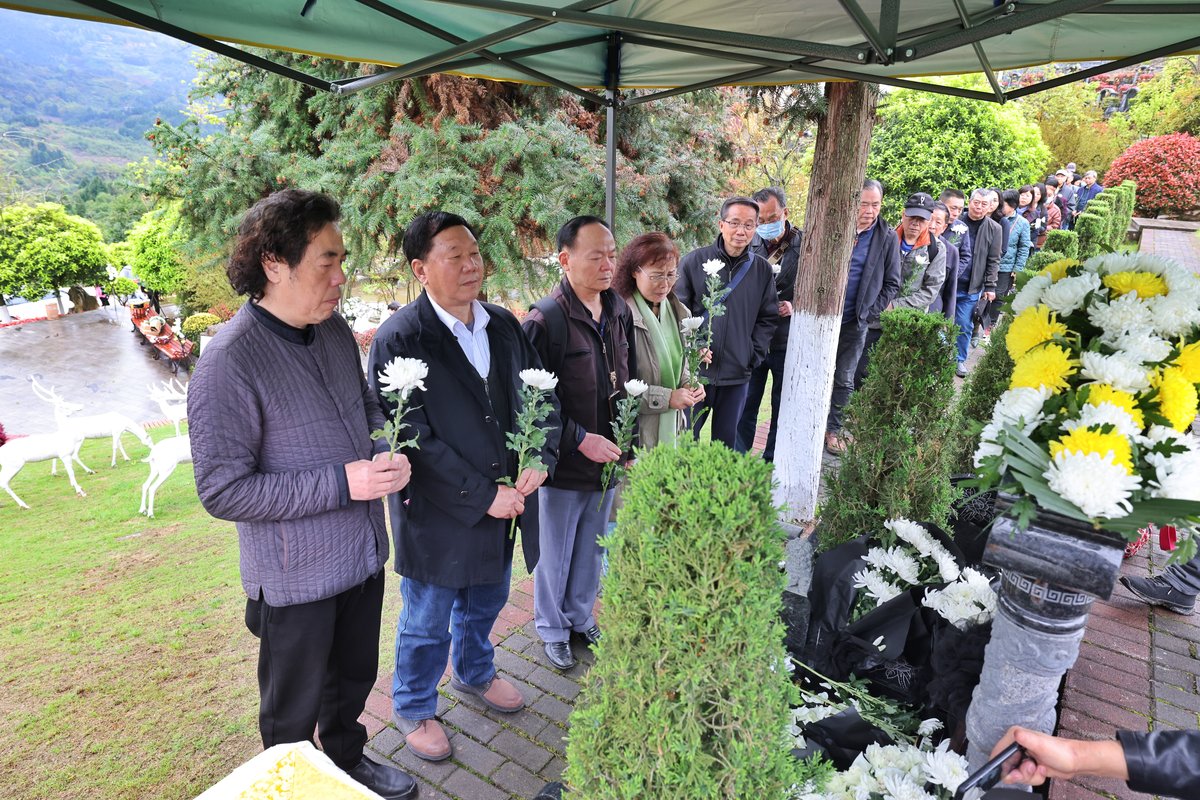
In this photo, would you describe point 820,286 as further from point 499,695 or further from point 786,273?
point 499,695

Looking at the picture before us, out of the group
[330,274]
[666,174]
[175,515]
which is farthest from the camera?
[666,174]

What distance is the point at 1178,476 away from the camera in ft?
5.16

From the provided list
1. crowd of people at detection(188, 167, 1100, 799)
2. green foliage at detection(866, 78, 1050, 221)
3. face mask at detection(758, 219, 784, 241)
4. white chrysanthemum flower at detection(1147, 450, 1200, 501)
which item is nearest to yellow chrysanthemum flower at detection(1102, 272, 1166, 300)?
white chrysanthemum flower at detection(1147, 450, 1200, 501)

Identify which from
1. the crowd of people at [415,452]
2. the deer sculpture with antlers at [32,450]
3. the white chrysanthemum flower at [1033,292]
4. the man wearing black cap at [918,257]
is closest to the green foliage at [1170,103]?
the man wearing black cap at [918,257]

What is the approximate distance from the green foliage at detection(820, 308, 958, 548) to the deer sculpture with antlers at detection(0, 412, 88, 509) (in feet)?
27.9

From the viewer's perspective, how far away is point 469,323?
271cm

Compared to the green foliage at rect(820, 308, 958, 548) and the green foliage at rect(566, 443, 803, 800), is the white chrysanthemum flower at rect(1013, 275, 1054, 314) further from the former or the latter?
the green foliage at rect(566, 443, 803, 800)

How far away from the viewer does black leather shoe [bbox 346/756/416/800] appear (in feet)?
8.48

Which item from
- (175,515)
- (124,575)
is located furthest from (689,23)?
(175,515)

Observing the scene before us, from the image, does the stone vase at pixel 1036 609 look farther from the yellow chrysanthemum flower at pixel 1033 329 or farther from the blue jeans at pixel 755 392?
the blue jeans at pixel 755 392

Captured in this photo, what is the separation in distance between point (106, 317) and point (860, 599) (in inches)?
1341

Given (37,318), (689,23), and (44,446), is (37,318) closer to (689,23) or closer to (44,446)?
(44,446)

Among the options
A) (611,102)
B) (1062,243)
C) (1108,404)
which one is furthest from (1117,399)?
(1062,243)

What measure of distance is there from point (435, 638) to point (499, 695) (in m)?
0.56
